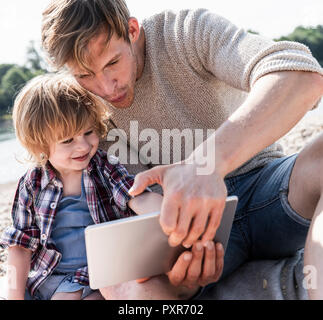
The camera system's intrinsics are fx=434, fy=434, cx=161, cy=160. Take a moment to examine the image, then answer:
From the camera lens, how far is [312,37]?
95.0 ft

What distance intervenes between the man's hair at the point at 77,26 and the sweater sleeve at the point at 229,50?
325mm

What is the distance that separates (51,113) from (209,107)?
81cm

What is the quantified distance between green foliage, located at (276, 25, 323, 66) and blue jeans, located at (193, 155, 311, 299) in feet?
85.5

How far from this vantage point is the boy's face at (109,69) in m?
2.04

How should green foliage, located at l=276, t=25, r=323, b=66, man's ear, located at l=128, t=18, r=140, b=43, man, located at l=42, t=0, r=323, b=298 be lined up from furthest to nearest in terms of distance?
green foliage, located at l=276, t=25, r=323, b=66, man's ear, located at l=128, t=18, r=140, b=43, man, located at l=42, t=0, r=323, b=298

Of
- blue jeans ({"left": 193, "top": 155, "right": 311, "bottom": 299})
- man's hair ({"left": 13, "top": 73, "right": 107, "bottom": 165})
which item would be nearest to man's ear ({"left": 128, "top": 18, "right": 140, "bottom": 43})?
man's hair ({"left": 13, "top": 73, "right": 107, "bottom": 165})

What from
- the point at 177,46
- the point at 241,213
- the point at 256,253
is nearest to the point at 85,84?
the point at 177,46

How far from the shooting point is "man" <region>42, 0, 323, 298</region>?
1.36 metres

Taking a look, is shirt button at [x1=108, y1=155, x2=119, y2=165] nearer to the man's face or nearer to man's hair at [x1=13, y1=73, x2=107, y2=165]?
man's hair at [x1=13, y1=73, x2=107, y2=165]

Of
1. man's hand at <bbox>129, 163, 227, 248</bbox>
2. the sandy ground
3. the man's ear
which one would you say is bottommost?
the sandy ground

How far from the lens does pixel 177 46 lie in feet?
7.27

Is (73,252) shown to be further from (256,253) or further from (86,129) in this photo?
(256,253)

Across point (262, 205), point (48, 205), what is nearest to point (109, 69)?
point (48, 205)

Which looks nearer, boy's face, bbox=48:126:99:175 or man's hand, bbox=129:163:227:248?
man's hand, bbox=129:163:227:248
